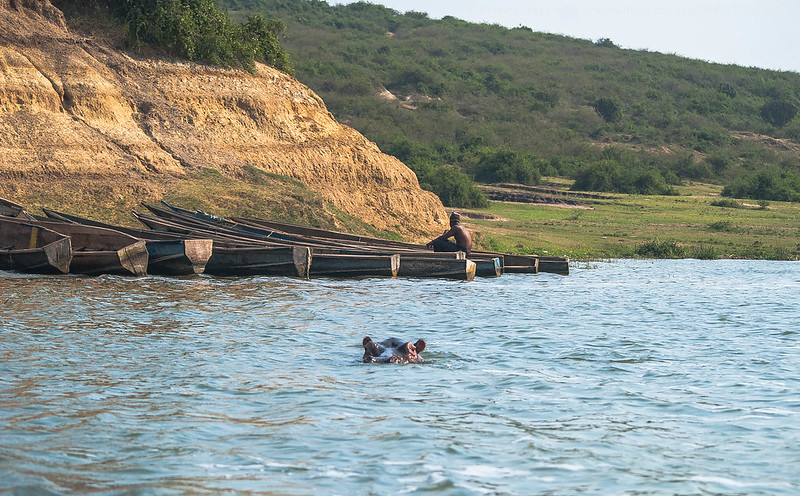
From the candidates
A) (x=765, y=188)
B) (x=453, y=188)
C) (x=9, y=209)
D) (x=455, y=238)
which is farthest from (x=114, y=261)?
(x=765, y=188)

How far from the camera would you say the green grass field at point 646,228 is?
3111 cm

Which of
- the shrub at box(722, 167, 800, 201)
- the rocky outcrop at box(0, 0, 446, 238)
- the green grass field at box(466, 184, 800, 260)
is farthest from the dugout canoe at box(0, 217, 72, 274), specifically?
the shrub at box(722, 167, 800, 201)

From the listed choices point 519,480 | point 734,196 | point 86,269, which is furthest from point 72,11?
point 734,196

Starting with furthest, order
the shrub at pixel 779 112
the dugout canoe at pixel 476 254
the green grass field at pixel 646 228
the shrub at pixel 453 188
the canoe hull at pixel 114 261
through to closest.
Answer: the shrub at pixel 779 112, the shrub at pixel 453 188, the green grass field at pixel 646 228, the dugout canoe at pixel 476 254, the canoe hull at pixel 114 261

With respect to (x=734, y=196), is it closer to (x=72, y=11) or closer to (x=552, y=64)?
(x=72, y=11)

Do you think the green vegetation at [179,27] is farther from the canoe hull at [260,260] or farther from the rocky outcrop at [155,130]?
the canoe hull at [260,260]

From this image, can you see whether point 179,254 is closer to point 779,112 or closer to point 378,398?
point 378,398

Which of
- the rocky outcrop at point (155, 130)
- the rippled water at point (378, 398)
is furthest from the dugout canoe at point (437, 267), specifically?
the rocky outcrop at point (155, 130)

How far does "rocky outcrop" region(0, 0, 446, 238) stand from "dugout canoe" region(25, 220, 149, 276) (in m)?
3.80

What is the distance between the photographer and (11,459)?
6.45m

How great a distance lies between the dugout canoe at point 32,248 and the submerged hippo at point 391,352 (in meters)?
8.67

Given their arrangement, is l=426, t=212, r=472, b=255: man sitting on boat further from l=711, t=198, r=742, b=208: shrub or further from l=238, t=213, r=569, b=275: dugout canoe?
l=711, t=198, r=742, b=208: shrub

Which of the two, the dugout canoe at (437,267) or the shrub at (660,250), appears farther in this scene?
the shrub at (660,250)

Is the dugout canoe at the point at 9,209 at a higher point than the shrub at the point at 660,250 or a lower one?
higher
